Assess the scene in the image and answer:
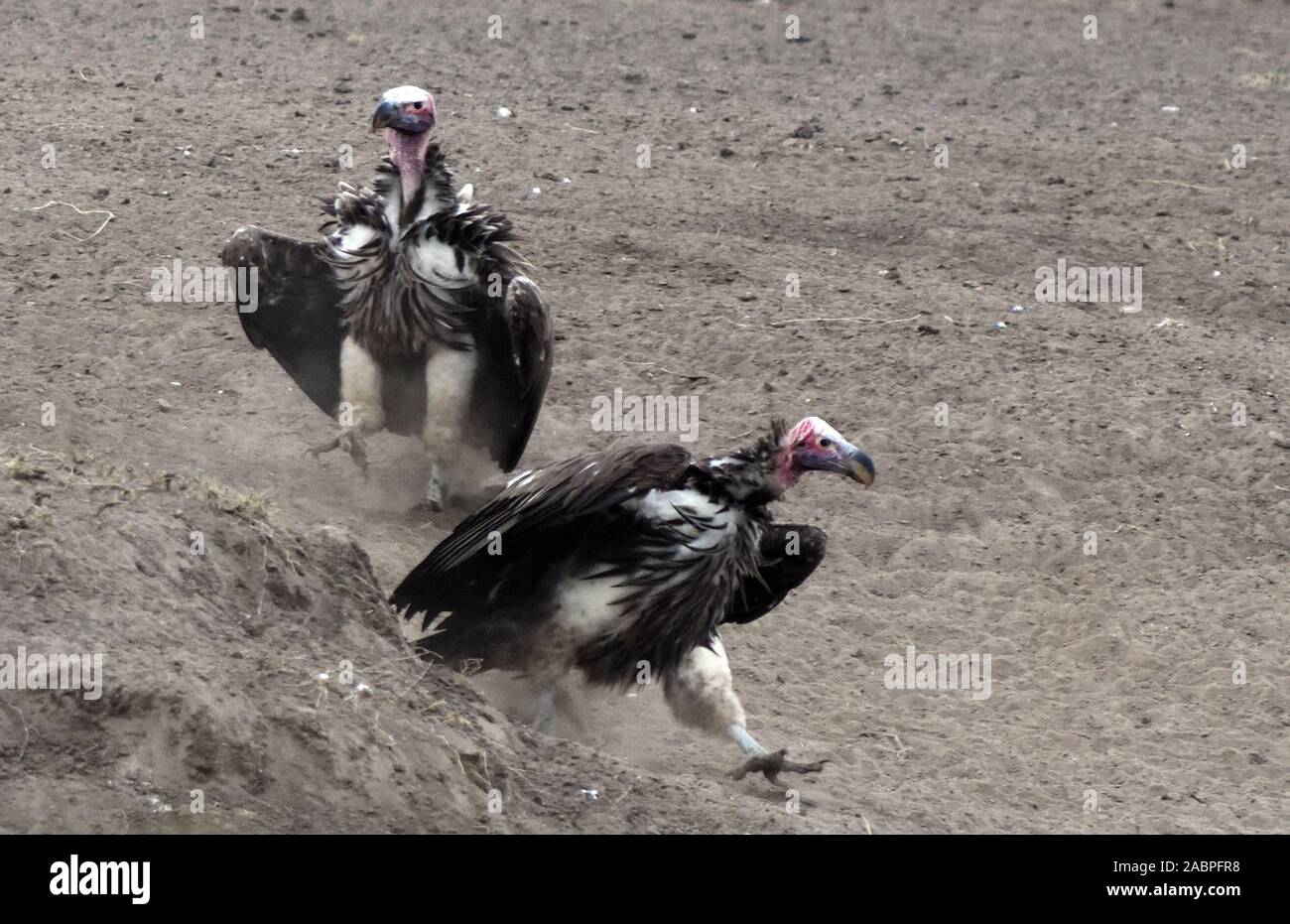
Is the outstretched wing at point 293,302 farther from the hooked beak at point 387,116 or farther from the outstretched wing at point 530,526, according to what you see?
the outstretched wing at point 530,526

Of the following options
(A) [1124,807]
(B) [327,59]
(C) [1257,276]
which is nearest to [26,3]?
(B) [327,59]

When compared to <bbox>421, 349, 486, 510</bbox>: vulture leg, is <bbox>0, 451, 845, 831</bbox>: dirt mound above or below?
below

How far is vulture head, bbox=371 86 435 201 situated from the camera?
711cm

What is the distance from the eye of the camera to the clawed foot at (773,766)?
5715 millimetres

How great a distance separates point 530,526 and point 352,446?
6.16 feet

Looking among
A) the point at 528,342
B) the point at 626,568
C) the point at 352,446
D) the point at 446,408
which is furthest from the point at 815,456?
the point at 352,446

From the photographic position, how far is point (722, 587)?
5.93 meters

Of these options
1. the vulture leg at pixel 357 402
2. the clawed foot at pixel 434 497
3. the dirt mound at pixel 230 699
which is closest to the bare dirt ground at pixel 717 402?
the dirt mound at pixel 230 699

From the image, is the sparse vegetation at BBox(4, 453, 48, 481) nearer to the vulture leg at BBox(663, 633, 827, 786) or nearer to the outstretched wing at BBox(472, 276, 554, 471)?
the vulture leg at BBox(663, 633, 827, 786)

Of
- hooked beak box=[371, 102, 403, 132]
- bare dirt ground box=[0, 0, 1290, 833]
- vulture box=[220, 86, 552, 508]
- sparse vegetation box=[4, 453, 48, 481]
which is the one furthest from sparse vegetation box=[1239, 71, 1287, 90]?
sparse vegetation box=[4, 453, 48, 481]

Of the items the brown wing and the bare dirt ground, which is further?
the brown wing

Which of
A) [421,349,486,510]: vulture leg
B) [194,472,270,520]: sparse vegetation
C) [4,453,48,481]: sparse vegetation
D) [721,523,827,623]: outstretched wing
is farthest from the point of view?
[421,349,486,510]: vulture leg

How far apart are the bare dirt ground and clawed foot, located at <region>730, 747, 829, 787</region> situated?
65 mm

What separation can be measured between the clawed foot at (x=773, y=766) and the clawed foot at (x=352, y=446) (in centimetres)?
242
